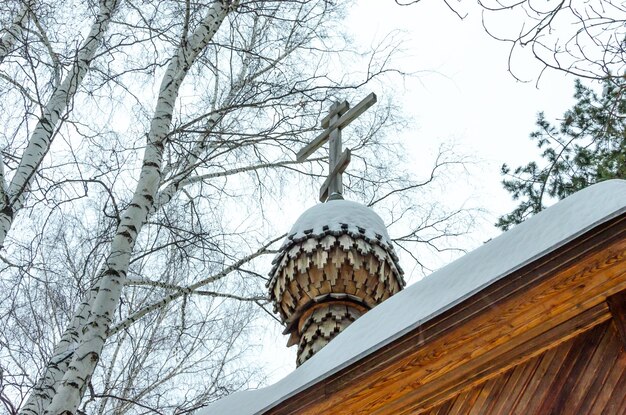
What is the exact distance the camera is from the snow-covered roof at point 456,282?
7.92ft

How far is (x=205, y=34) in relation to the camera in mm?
6602

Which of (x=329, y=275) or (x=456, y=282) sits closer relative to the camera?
(x=456, y=282)

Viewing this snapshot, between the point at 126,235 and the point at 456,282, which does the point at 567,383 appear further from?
the point at 126,235

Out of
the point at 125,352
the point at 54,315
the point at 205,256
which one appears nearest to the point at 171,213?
the point at 205,256

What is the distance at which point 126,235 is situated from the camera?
4949 millimetres

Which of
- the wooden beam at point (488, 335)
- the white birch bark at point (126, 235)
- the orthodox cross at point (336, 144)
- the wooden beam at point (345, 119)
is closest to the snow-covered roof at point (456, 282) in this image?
the wooden beam at point (488, 335)

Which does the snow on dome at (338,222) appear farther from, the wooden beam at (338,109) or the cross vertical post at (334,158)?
the wooden beam at (338,109)

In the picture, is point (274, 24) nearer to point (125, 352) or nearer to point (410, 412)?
point (125, 352)

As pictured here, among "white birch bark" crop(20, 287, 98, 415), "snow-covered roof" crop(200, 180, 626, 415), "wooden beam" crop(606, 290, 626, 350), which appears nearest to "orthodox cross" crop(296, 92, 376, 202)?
"white birch bark" crop(20, 287, 98, 415)

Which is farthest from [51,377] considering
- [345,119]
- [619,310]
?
[619,310]

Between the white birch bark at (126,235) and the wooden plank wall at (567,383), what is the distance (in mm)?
2253

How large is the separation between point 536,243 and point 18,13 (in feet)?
18.6

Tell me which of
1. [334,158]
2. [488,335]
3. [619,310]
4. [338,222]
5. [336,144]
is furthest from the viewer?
[336,144]

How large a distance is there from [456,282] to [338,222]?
2216 mm
